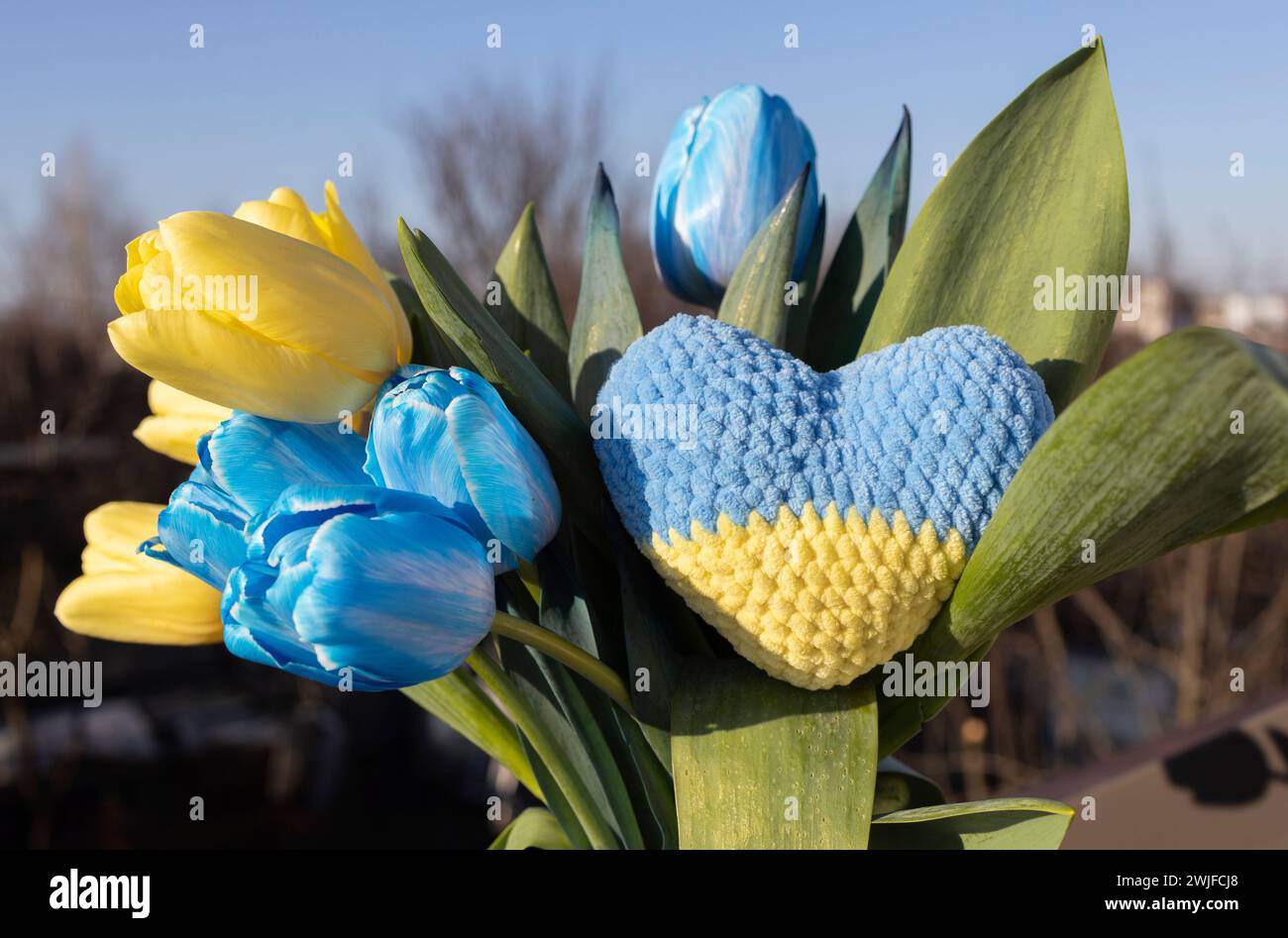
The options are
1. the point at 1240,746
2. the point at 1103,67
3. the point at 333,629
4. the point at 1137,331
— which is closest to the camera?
the point at 333,629

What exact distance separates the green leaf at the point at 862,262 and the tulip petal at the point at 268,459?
8.2 inches

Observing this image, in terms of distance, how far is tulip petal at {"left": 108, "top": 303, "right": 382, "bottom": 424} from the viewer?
0.30 m

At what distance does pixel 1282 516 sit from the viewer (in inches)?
11.6

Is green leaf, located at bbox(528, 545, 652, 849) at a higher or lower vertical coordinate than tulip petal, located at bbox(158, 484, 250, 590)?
lower

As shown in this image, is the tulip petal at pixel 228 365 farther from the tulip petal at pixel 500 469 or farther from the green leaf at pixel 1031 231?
the green leaf at pixel 1031 231

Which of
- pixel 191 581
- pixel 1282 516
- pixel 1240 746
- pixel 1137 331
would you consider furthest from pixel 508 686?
pixel 1137 331

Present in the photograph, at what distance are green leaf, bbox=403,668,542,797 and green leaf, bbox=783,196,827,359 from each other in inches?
7.9

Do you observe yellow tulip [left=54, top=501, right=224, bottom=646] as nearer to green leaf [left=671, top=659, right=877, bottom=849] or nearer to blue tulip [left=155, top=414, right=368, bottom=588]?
blue tulip [left=155, top=414, right=368, bottom=588]

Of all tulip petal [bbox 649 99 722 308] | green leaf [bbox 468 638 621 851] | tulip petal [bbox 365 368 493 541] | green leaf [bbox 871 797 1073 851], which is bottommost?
green leaf [bbox 871 797 1073 851]

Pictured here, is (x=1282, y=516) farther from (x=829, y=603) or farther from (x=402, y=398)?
(x=402, y=398)

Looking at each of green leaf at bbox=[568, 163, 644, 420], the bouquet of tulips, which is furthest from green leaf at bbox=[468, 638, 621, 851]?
green leaf at bbox=[568, 163, 644, 420]

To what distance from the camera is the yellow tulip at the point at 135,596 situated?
15.6 inches

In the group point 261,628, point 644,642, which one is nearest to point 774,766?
point 644,642
